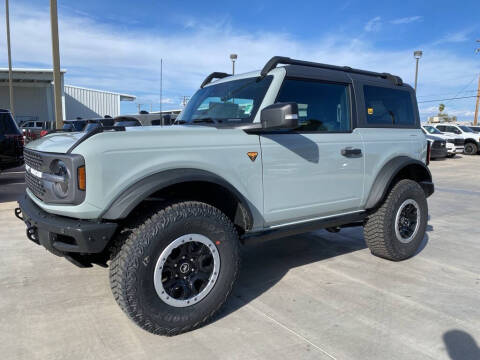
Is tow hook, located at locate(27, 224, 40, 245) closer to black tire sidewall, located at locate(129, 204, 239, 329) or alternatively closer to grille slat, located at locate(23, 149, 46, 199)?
grille slat, located at locate(23, 149, 46, 199)

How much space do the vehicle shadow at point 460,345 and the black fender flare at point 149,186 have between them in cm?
183

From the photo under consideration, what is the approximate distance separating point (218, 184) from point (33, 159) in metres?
1.47

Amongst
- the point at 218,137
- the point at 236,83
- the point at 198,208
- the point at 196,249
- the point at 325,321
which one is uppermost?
the point at 236,83

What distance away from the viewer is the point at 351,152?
364 centimetres

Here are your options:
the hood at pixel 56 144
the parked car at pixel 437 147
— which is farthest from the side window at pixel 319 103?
the parked car at pixel 437 147

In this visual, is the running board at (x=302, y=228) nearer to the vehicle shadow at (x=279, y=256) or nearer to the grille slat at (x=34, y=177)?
the vehicle shadow at (x=279, y=256)

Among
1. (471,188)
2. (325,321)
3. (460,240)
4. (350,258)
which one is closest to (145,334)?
(325,321)

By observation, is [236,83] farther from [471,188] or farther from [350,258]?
[471,188]

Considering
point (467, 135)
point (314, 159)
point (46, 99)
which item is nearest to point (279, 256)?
point (314, 159)

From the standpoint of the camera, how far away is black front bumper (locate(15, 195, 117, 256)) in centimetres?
234

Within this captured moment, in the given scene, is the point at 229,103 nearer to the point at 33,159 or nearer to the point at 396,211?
the point at 33,159

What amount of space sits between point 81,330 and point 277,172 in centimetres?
188

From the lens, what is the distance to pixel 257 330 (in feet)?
9.08

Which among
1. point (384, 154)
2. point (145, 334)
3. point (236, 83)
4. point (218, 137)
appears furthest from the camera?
point (384, 154)
